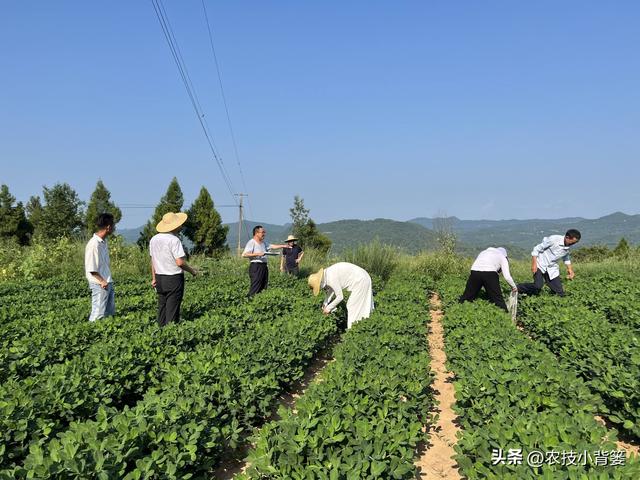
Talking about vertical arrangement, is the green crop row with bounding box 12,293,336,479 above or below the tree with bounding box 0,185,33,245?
below

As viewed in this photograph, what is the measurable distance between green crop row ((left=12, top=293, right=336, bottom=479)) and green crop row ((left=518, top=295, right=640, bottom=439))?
3.24 m

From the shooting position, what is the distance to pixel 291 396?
4.91 metres

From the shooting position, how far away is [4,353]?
4.30 m

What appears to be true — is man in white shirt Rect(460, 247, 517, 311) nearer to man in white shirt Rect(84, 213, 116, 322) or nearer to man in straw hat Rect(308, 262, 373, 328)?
man in straw hat Rect(308, 262, 373, 328)

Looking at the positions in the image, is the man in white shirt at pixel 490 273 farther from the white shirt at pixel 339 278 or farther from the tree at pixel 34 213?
the tree at pixel 34 213

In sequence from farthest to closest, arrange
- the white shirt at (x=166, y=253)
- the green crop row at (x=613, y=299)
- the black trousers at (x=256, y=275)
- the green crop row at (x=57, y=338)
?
the black trousers at (x=256, y=275) < the green crop row at (x=613, y=299) < the white shirt at (x=166, y=253) < the green crop row at (x=57, y=338)

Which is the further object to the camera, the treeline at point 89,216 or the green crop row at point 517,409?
the treeline at point 89,216

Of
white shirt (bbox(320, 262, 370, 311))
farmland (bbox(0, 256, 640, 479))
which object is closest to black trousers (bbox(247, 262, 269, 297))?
farmland (bbox(0, 256, 640, 479))

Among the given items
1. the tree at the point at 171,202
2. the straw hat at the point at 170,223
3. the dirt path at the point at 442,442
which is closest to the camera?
the dirt path at the point at 442,442

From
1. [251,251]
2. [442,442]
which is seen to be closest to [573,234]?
[442,442]

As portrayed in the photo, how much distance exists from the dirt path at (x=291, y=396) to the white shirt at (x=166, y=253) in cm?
257

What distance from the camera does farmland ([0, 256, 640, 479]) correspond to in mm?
2484

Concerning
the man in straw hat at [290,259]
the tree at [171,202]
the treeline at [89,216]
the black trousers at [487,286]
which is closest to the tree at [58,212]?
the treeline at [89,216]

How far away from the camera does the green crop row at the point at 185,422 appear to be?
2.29 meters
